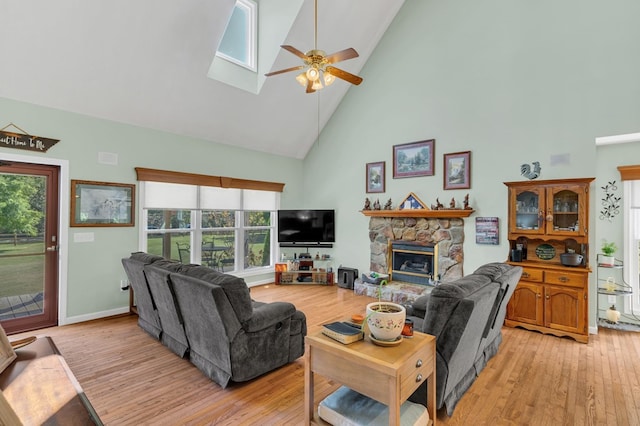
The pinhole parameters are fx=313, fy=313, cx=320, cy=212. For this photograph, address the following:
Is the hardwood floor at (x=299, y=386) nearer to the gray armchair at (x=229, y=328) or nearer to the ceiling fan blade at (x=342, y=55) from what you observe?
the gray armchair at (x=229, y=328)

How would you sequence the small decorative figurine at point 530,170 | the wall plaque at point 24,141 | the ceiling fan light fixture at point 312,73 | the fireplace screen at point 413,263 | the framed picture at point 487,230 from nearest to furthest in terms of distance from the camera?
the ceiling fan light fixture at point 312,73
the wall plaque at point 24,141
the small decorative figurine at point 530,170
the framed picture at point 487,230
the fireplace screen at point 413,263

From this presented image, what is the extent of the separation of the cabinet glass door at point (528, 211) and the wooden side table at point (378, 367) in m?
3.13

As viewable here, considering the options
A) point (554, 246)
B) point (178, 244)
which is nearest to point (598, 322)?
point (554, 246)

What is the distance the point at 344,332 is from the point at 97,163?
4.33 metres

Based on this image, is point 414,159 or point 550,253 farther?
point 414,159

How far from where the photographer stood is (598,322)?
419cm

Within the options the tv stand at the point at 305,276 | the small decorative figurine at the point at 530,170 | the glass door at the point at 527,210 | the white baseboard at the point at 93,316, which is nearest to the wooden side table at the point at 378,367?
the glass door at the point at 527,210

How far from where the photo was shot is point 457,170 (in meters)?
5.08

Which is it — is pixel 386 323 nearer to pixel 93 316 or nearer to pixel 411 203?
pixel 411 203

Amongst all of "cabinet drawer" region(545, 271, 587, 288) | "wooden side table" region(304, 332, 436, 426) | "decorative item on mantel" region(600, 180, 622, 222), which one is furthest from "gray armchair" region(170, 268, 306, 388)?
"decorative item on mantel" region(600, 180, 622, 222)

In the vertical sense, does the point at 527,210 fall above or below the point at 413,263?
above

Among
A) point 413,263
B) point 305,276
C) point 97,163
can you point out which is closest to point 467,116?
point 413,263

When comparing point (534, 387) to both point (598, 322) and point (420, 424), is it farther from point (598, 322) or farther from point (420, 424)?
point (598, 322)

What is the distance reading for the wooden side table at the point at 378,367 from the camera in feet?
5.34
